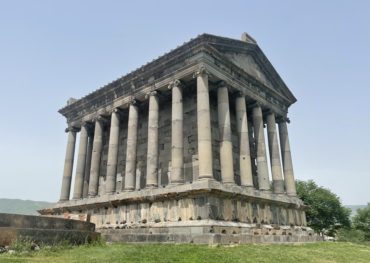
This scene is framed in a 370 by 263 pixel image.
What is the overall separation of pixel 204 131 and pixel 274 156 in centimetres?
863

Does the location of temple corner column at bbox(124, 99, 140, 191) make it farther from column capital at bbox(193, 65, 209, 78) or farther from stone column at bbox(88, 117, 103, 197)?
column capital at bbox(193, 65, 209, 78)

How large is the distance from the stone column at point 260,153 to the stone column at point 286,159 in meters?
3.92

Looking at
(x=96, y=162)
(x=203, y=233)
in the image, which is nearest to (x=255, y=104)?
(x=203, y=233)

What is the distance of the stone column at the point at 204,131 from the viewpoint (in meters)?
16.3

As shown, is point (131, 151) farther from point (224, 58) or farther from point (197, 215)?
point (224, 58)

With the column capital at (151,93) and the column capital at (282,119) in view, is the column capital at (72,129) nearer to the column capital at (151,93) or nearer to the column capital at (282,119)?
the column capital at (151,93)

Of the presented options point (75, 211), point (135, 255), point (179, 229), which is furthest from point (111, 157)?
point (135, 255)

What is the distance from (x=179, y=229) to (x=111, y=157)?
9.28m

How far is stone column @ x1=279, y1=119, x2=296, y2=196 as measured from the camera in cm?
2345

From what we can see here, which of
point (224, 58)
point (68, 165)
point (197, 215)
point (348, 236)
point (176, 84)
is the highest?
point (224, 58)

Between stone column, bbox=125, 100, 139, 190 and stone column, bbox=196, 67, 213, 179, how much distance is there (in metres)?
5.75

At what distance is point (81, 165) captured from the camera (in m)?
25.5

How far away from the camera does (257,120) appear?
2270cm

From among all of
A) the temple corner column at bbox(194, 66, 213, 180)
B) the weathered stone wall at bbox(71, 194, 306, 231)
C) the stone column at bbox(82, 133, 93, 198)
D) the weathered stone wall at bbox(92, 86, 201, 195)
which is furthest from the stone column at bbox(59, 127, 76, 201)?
the temple corner column at bbox(194, 66, 213, 180)
